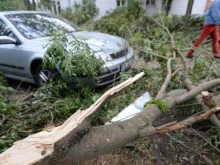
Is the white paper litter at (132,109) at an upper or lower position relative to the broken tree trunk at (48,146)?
lower

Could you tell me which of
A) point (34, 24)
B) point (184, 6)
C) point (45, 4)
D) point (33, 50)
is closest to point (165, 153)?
point (33, 50)

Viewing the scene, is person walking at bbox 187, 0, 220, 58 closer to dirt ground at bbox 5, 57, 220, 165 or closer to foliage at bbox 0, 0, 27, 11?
dirt ground at bbox 5, 57, 220, 165

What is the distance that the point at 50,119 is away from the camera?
2.44m

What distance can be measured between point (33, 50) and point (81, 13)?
9.25m

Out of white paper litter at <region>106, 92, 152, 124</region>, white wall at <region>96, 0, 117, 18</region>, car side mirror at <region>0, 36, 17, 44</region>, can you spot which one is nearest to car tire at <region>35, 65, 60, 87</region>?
car side mirror at <region>0, 36, 17, 44</region>

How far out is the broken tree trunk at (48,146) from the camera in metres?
1.05

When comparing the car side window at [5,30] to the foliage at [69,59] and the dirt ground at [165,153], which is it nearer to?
the foliage at [69,59]

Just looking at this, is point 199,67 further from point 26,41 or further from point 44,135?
point 26,41

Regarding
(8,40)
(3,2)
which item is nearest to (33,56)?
(8,40)

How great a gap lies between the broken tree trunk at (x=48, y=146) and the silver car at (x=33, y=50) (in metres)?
1.77

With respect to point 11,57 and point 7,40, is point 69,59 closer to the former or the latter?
point 7,40

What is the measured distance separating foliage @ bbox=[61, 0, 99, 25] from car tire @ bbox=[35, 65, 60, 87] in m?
8.03

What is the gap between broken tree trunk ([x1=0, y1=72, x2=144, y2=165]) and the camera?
3.45ft

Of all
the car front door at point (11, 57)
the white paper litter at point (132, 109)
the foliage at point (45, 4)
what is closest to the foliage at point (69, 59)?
the white paper litter at point (132, 109)
